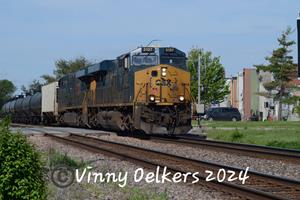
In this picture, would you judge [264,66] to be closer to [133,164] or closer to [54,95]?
[54,95]

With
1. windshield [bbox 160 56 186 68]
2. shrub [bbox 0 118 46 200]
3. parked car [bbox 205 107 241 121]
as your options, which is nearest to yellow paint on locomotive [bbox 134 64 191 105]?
windshield [bbox 160 56 186 68]

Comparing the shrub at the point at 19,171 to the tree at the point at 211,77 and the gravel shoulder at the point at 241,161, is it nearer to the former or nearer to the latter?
the gravel shoulder at the point at 241,161

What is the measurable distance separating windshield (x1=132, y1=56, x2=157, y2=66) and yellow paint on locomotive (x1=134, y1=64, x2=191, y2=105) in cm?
36

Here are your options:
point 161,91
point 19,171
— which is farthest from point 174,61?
point 19,171

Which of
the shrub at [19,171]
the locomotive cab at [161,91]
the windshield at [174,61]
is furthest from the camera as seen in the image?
the windshield at [174,61]

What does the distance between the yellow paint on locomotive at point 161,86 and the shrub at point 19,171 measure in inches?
668

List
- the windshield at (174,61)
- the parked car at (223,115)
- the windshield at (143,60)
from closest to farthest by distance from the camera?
the windshield at (143,60) → the windshield at (174,61) → the parked car at (223,115)

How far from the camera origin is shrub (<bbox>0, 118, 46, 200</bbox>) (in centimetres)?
813

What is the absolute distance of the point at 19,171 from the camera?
8.23 m

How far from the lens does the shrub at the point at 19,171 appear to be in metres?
8.13

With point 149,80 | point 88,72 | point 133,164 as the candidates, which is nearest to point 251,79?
point 88,72

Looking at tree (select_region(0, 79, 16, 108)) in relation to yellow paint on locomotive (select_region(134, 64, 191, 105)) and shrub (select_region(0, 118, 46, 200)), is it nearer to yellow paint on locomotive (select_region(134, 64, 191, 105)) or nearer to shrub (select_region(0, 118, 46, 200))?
yellow paint on locomotive (select_region(134, 64, 191, 105))

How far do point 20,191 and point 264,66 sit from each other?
68.6 metres

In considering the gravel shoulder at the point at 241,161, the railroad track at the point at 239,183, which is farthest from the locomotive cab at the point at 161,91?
the railroad track at the point at 239,183
